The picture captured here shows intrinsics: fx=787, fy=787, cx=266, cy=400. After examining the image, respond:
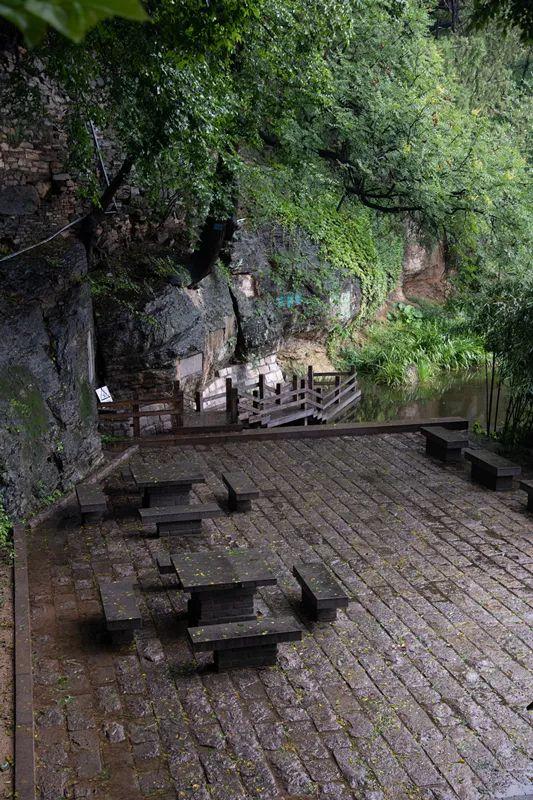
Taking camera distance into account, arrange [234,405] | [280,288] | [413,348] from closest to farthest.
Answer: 1. [234,405]
2. [280,288]
3. [413,348]

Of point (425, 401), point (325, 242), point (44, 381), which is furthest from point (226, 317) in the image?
point (44, 381)

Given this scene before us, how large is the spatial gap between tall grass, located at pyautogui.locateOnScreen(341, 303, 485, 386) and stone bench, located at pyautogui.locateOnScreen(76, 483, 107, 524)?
14.4m

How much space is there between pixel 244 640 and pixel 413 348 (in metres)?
19.3

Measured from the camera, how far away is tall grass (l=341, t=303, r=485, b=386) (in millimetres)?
23312

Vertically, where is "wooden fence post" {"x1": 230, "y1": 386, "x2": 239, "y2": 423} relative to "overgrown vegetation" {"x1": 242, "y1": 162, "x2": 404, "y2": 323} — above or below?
below

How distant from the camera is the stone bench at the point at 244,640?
6.21m

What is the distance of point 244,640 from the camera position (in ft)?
20.5

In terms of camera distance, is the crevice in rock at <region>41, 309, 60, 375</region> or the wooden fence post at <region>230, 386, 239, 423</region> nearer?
the crevice in rock at <region>41, 309, 60, 375</region>

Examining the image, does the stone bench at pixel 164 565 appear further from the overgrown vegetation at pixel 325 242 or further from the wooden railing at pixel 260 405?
the overgrown vegetation at pixel 325 242

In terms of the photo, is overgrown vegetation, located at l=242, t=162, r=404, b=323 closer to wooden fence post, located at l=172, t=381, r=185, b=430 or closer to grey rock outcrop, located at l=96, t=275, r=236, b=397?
grey rock outcrop, located at l=96, t=275, r=236, b=397

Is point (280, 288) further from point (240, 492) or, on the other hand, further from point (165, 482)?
point (165, 482)

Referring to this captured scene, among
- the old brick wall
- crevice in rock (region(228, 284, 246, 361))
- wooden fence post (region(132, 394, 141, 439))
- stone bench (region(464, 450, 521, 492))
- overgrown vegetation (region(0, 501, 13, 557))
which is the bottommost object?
overgrown vegetation (region(0, 501, 13, 557))

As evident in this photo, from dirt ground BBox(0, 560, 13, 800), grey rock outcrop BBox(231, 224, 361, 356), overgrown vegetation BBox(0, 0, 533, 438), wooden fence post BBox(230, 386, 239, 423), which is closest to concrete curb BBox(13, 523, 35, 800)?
dirt ground BBox(0, 560, 13, 800)

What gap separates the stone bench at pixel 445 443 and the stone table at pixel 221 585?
17.8ft
